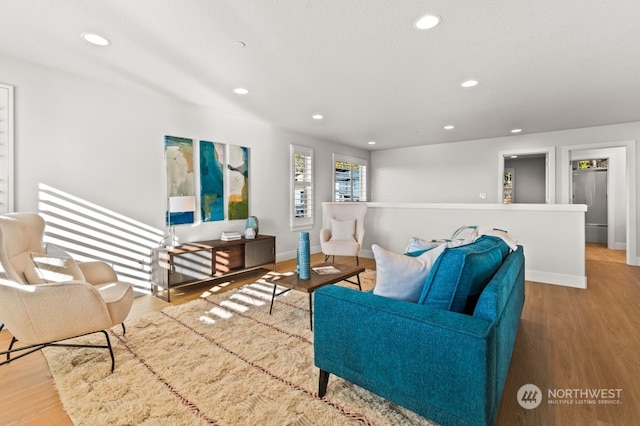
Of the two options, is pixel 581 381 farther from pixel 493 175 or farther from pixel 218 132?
pixel 493 175

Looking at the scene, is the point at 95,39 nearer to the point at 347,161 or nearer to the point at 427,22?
the point at 427,22

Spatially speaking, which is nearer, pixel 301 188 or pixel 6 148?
pixel 6 148

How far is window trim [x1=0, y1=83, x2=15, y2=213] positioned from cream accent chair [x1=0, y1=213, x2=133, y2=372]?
842 mm

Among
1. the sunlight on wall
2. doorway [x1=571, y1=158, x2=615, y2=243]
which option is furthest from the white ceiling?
doorway [x1=571, y1=158, x2=615, y2=243]

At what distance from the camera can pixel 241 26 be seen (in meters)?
2.18

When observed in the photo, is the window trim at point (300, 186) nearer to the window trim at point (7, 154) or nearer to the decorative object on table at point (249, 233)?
the decorative object on table at point (249, 233)

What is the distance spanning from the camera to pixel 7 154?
8.81 ft

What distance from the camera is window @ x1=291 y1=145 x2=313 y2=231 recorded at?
18.3ft

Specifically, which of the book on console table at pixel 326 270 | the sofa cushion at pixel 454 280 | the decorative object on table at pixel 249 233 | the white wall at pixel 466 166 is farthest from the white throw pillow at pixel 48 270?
the white wall at pixel 466 166

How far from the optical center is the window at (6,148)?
2670mm

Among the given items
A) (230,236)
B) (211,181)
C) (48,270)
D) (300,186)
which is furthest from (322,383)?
(300,186)

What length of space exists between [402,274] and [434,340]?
0.38 m

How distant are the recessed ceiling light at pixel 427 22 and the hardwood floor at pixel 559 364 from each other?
96.7 inches

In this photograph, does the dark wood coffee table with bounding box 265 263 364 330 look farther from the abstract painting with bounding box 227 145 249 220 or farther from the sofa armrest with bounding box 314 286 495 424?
the abstract painting with bounding box 227 145 249 220
